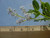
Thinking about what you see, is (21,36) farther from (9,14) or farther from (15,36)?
(9,14)

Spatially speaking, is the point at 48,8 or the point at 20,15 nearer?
the point at 48,8

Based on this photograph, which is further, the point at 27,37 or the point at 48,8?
the point at 27,37

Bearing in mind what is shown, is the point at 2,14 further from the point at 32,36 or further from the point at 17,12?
the point at 32,36

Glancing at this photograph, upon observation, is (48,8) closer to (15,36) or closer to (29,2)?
(29,2)

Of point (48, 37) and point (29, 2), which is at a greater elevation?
point (29, 2)

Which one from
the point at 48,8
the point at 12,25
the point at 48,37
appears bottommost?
the point at 48,37

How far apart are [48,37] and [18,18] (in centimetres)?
28

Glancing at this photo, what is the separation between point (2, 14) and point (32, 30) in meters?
0.29

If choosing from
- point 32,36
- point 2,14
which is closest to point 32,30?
point 32,36

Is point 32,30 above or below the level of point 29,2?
below

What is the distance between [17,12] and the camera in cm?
67

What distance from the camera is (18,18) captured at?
0.64 meters

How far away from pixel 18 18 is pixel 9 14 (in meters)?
0.09

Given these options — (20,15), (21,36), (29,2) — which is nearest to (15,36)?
(21,36)
